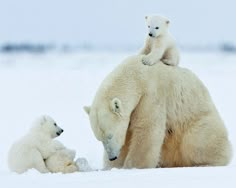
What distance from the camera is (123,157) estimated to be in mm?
6332

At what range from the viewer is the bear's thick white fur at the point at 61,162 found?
594 centimetres

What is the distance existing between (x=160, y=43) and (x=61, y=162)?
1.59 metres

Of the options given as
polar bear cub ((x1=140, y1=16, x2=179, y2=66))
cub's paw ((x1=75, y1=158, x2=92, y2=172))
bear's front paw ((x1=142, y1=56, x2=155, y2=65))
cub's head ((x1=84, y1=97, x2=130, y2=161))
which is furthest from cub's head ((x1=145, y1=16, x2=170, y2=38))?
cub's paw ((x1=75, y1=158, x2=92, y2=172))

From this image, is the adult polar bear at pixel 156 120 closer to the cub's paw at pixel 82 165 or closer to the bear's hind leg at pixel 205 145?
the bear's hind leg at pixel 205 145

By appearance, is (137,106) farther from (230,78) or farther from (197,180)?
(230,78)

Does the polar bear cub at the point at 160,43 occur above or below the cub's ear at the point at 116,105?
above

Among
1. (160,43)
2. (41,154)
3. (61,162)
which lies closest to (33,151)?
(41,154)

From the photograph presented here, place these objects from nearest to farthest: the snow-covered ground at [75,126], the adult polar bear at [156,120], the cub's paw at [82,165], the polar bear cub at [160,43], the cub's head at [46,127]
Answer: the snow-covered ground at [75,126], the adult polar bear at [156,120], the cub's paw at [82,165], the cub's head at [46,127], the polar bear cub at [160,43]

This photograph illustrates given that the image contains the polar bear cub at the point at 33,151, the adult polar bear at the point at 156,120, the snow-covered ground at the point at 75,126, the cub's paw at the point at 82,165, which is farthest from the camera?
the cub's paw at the point at 82,165

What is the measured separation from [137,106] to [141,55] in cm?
60

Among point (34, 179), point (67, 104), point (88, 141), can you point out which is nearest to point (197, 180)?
point (34, 179)

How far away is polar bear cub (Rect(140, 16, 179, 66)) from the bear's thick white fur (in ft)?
4.18

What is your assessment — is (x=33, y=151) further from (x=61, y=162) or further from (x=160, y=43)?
(x=160, y=43)

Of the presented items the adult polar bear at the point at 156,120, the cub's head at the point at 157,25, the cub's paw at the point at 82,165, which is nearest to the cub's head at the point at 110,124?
the adult polar bear at the point at 156,120
